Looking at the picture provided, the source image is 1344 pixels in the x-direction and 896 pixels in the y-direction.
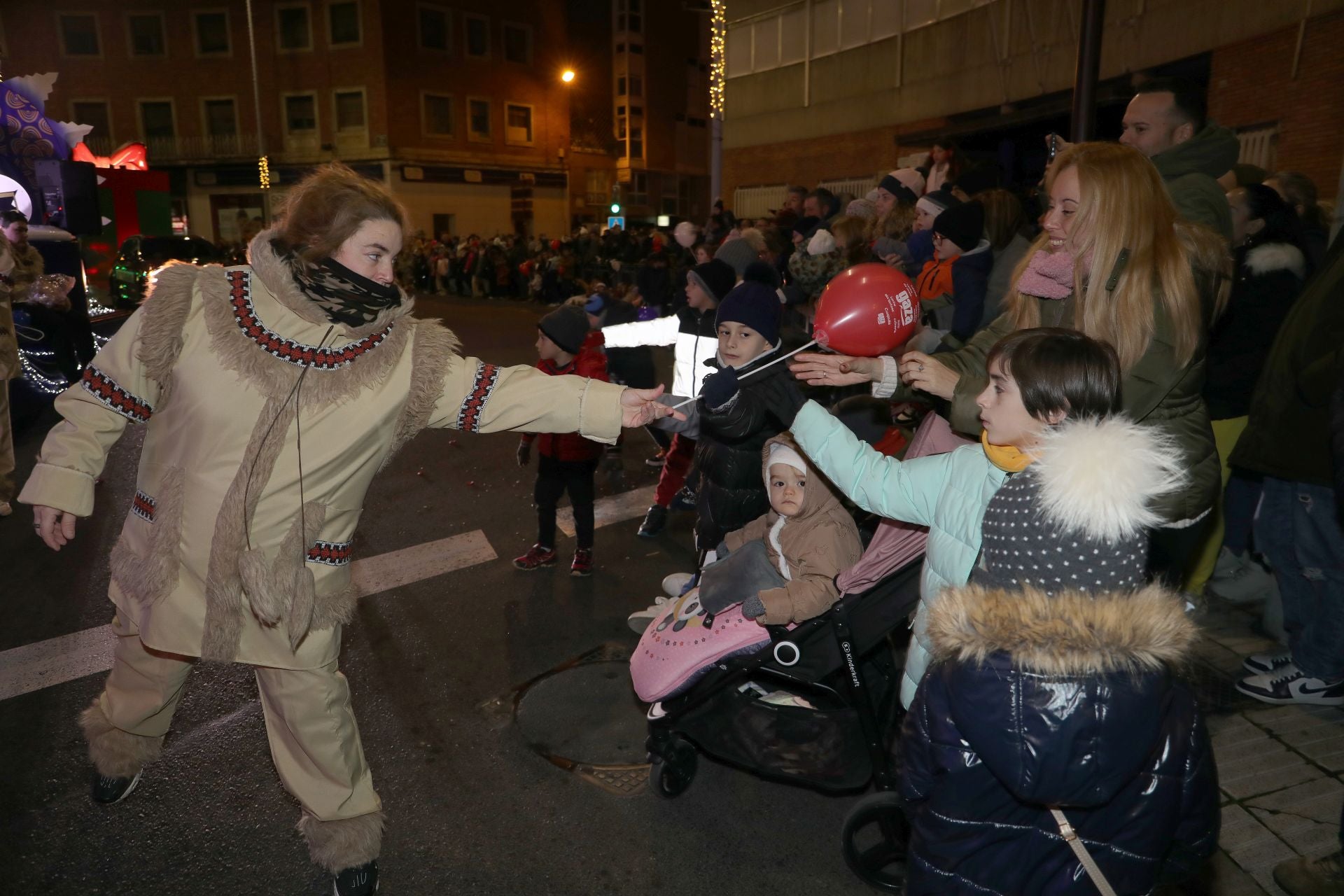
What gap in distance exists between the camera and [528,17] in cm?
4131

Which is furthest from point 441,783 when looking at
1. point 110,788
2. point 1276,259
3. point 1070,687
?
point 1276,259

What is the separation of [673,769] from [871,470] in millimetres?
1425

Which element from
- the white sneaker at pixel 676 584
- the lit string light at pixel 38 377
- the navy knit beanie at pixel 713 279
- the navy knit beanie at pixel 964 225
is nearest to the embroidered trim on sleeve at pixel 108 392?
the white sneaker at pixel 676 584

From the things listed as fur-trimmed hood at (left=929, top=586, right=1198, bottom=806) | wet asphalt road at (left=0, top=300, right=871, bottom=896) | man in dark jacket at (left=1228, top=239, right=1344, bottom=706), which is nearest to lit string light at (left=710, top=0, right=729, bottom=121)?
wet asphalt road at (left=0, top=300, right=871, bottom=896)

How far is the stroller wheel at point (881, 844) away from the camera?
2.76 meters

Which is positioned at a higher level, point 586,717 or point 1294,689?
point 1294,689

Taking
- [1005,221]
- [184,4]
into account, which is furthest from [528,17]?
[1005,221]

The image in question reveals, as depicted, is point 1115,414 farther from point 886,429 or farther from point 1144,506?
point 886,429

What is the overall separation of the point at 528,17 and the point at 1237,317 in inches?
1681

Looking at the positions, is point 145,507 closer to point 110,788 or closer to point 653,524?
point 110,788

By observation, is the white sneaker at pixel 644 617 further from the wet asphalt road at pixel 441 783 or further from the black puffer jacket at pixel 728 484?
the black puffer jacket at pixel 728 484

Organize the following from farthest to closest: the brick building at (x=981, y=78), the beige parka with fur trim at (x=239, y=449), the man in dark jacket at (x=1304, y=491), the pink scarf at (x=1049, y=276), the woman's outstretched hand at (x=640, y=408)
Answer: the brick building at (x=981, y=78) < the man in dark jacket at (x=1304, y=491) < the woman's outstretched hand at (x=640, y=408) < the pink scarf at (x=1049, y=276) < the beige parka with fur trim at (x=239, y=449)

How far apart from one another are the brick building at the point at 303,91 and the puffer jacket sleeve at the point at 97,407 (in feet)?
122

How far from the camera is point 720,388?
2.85 m
